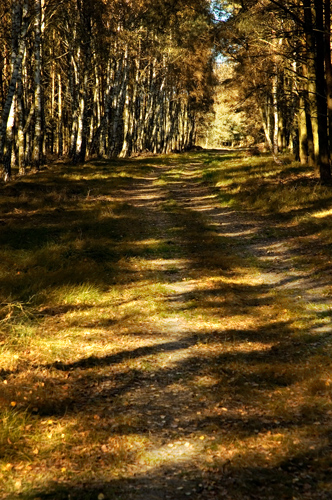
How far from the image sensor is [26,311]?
7.15m

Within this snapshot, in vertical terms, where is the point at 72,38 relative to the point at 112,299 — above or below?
above

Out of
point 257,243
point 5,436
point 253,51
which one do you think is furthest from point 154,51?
point 5,436

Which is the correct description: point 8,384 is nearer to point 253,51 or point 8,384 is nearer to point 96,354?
point 96,354

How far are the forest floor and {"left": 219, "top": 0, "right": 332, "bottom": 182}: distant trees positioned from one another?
5.94m

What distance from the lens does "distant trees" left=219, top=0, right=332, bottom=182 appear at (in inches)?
679

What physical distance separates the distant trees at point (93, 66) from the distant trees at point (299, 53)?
1827 mm

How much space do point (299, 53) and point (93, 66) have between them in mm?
19036

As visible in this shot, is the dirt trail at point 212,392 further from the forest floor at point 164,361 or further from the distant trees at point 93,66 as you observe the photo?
the distant trees at point 93,66

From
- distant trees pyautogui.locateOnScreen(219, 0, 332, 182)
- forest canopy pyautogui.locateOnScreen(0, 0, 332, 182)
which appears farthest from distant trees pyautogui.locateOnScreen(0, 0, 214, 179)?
distant trees pyautogui.locateOnScreen(219, 0, 332, 182)

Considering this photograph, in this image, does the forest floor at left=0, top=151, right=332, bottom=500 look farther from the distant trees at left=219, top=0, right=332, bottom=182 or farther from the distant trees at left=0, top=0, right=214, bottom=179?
the distant trees at left=0, top=0, right=214, bottom=179

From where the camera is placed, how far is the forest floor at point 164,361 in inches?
161

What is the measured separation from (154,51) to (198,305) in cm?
3772

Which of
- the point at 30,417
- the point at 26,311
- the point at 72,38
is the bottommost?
the point at 30,417

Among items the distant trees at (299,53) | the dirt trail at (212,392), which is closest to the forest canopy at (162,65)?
the distant trees at (299,53)
